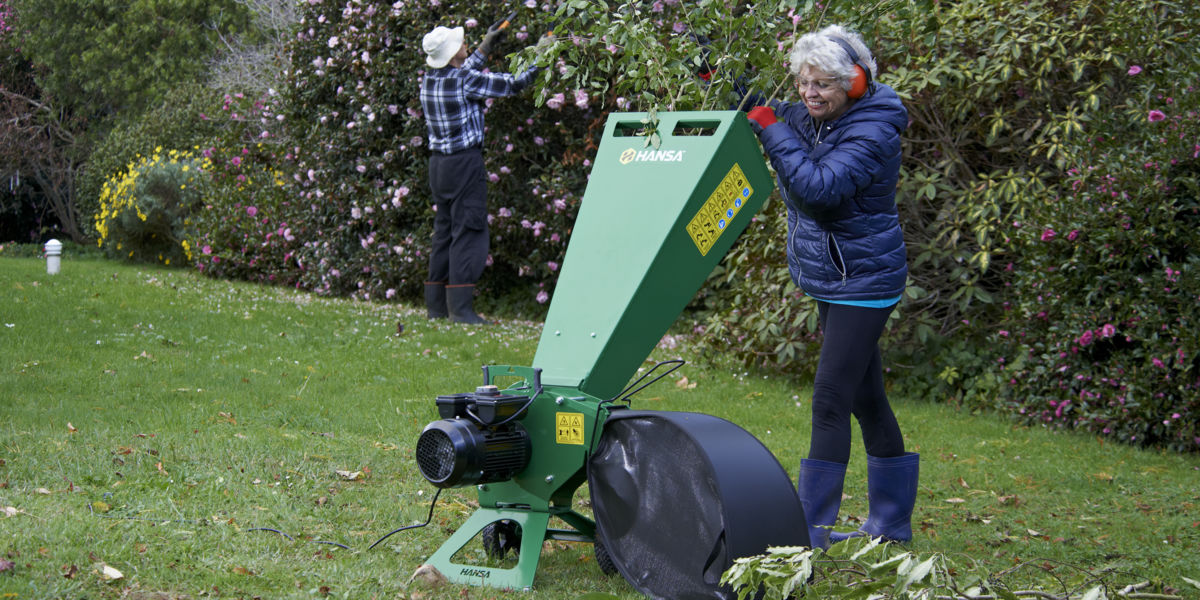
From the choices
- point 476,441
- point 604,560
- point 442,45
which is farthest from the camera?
point 442,45

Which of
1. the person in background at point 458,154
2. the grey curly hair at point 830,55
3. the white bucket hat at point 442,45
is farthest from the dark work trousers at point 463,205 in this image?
the grey curly hair at point 830,55

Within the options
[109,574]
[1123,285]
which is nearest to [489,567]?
[109,574]

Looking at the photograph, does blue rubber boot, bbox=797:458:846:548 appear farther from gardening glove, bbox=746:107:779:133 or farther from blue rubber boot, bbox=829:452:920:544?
gardening glove, bbox=746:107:779:133

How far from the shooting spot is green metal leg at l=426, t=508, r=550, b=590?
10.5 ft

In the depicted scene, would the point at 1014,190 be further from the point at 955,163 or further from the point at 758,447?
the point at 758,447

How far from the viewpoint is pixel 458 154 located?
8734mm

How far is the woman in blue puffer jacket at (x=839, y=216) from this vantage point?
3.46 meters

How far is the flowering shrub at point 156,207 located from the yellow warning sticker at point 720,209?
1098cm

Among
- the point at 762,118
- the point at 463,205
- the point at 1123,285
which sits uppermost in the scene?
the point at 762,118

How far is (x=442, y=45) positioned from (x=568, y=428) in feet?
19.2

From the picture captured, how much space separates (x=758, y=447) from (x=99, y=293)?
7332 mm

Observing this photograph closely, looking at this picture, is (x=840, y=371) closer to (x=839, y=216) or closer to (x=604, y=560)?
(x=839, y=216)

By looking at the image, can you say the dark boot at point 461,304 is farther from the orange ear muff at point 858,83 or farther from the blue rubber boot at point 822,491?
the orange ear muff at point 858,83

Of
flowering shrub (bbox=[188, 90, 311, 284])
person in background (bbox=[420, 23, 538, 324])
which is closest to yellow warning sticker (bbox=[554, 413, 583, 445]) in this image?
person in background (bbox=[420, 23, 538, 324])
